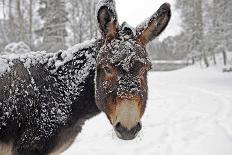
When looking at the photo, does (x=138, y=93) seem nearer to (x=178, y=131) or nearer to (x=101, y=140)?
(x=101, y=140)

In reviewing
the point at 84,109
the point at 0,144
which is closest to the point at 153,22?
the point at 84,109

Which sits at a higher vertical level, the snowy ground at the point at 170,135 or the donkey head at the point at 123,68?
the donkey head at the point at 123,68

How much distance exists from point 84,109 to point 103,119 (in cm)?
666

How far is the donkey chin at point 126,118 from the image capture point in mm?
3074

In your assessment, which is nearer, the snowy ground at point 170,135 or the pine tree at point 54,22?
the snowy ground at point 170,135

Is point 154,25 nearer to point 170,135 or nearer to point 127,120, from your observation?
point 127,120

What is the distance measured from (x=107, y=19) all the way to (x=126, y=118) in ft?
3.37

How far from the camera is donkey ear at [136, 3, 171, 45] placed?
3652 millimetres

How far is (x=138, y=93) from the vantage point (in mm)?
3293

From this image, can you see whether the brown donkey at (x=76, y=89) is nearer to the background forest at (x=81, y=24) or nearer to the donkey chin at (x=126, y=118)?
the donkey chin at (x=126, y=118)

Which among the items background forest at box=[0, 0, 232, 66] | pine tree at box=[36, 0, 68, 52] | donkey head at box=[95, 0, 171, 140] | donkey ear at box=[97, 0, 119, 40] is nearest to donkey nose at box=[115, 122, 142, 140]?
donkey head at box=[95, 0, 171, 140]

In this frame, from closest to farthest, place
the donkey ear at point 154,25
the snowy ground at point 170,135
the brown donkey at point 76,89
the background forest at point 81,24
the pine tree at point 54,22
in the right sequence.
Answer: the brown donkey at point 76,89 → the donkey ear at point 154,25 → the snowy ground at point 170,135 → the pine tree at point 54,22 → the background forest at point 81,24

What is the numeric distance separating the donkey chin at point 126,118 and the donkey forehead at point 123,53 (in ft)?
1.08

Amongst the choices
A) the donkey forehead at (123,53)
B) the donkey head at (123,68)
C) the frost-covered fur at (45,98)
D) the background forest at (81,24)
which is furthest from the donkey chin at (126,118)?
the background forest at (81,24)
